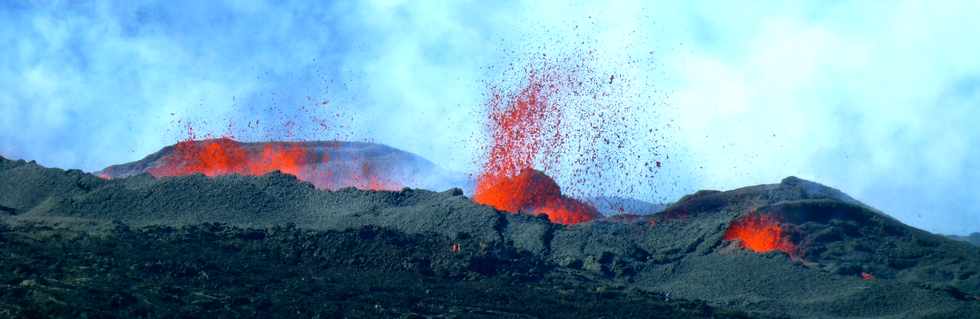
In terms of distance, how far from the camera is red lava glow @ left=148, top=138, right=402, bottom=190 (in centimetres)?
4275

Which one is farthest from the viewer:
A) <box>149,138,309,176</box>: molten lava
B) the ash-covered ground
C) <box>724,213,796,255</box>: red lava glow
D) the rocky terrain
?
the rocky terrain

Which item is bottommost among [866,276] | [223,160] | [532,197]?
[866,276]

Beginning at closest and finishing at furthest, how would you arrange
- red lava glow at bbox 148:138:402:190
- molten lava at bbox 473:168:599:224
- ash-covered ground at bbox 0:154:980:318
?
ash-covered ground at bbox 0:154:980:318 < molten lava at bbox 473:168:599:224 < red lava glow at bbox 148:138:402:190

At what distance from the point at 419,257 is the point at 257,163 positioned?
22.1m

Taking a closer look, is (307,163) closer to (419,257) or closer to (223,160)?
(223,160)

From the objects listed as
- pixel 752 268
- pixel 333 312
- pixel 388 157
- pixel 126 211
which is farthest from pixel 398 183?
pixel 333 312

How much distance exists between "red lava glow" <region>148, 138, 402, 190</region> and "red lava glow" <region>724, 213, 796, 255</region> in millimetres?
16574

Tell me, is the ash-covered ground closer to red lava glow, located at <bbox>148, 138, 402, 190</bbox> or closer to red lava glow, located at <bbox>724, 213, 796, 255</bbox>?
red lava glow, located at <bbox>724, 213, 796, 255</bbox>

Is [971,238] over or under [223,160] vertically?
under

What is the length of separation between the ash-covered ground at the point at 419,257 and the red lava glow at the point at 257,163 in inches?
400

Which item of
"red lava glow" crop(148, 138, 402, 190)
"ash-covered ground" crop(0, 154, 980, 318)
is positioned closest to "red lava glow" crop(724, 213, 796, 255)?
"ash-covered ground" crop(0, 154, 980, 318)

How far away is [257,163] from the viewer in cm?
4366

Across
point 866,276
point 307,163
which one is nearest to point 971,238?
point 866,276

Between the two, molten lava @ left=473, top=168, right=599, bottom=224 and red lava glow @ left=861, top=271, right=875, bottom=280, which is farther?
molten lava @ left=473, top=168, right=599, bottom=224
